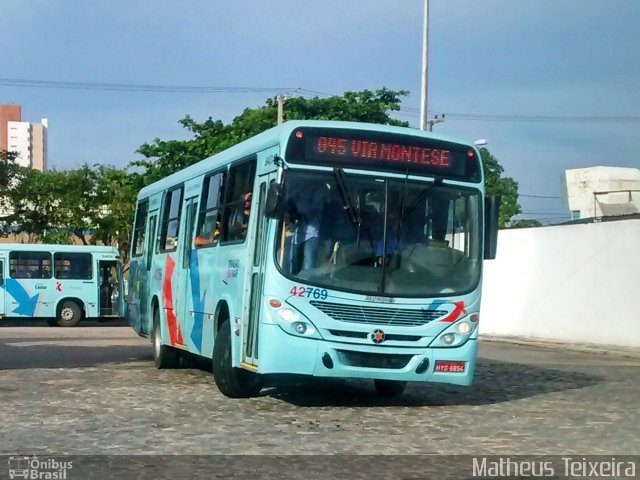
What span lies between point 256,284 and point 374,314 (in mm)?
1376

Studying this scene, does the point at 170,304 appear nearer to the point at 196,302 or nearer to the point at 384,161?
the point at 196,302

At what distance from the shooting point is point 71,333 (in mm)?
28625

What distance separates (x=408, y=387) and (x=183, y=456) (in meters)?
6.26

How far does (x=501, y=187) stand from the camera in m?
69.1

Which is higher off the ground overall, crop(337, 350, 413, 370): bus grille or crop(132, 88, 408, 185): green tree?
crop(132, 88, 408, 185): green tree

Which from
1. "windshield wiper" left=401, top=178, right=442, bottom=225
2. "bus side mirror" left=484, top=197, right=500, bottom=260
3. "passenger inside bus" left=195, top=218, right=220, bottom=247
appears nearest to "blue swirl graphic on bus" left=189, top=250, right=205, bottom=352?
"passenger inside bus" left=195, top=218, right=220, bottom=247

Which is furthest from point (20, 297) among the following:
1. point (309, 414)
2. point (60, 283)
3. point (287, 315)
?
point (287, 315)

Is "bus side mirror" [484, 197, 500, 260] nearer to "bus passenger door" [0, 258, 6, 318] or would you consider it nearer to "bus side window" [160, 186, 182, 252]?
"bus side window" [160, 186, 182, 252]

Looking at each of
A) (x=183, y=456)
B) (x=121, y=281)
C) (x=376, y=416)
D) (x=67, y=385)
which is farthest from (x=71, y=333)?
(x=183, y=456)

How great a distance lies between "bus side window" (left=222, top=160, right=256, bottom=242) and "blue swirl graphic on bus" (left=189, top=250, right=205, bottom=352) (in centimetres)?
132

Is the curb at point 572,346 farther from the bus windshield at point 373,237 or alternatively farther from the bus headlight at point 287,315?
the bus headlight at point 287,315

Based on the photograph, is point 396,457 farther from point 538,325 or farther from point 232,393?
point 538,325

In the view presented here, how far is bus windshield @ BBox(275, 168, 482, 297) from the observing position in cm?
1057

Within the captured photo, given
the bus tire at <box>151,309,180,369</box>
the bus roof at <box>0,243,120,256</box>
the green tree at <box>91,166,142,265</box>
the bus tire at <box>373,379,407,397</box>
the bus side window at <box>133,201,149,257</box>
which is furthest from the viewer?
the green tree at <box>91,166,142,265</box>
